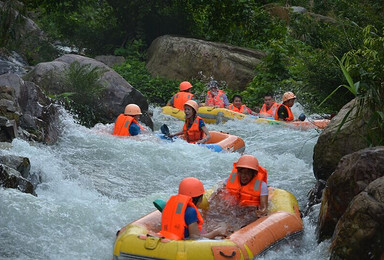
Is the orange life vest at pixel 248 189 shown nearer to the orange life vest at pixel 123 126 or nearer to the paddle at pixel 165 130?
the paddle at pixel 165 130

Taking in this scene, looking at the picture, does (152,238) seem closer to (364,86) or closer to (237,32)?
(364,86)

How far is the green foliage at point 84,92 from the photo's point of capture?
13.7 meters

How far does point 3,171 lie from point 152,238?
2741 millimetres

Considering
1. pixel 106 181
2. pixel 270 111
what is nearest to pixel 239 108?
pixel 270 111

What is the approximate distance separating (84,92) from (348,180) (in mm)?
8094

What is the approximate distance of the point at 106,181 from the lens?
9914 millimetres

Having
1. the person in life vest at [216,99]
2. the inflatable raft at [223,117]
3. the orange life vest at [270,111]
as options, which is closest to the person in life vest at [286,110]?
the inflatable raft at [223,117]

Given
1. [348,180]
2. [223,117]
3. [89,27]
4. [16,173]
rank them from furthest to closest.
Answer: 1. [89,27]
2. [223,117]
3. [16,173]
4. [348,180]

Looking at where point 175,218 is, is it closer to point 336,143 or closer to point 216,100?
point 336,143

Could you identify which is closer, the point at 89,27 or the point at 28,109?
the point at 28,109

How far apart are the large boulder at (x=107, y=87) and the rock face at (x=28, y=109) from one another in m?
1.97

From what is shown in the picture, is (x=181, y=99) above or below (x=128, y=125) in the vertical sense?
below

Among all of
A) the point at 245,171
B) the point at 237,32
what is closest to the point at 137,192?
the point at 245,171

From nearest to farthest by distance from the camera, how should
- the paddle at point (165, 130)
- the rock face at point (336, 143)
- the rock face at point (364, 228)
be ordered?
the rock face at point (364, 228)
the rock face at point (336, 143)
the paddle at point (165, 130)
